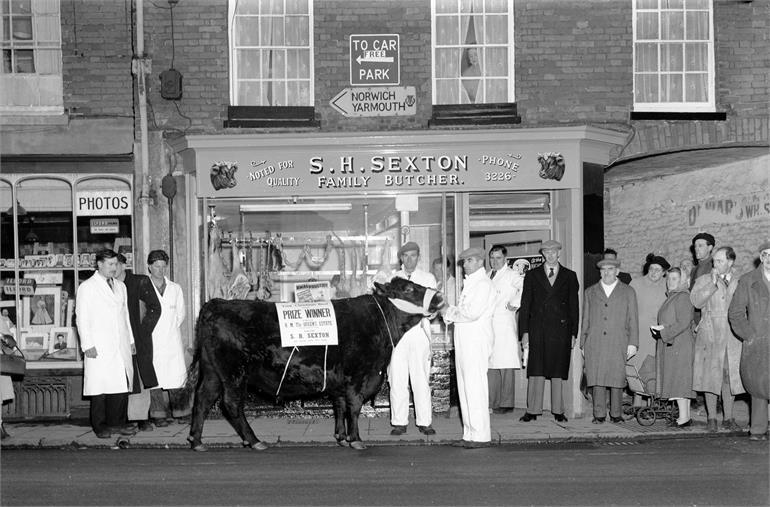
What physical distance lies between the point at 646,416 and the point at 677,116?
14.0ft

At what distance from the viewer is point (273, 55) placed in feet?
42.5

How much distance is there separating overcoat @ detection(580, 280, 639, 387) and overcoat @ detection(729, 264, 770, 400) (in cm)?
140

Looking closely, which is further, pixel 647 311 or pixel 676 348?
pixel 647 311

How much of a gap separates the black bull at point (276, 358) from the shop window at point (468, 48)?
407cm

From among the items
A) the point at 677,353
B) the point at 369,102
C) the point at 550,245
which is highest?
the point at 369,102

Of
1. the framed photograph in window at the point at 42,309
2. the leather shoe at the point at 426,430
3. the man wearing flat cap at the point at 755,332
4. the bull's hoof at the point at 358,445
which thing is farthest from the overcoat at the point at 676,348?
the framed photograph in window at the point at 42,309

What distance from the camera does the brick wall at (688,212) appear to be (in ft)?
46.2

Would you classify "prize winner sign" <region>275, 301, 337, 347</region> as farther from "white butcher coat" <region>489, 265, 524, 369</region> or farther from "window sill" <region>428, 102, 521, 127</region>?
"window sill" <region>428, 102, 521, 127</region>

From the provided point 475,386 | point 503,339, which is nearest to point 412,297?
point 475,386

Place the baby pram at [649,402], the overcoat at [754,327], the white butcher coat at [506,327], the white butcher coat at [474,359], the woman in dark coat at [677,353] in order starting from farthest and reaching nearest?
1. the white butcher coat at [506,327]
2. the baby pram at [649,402]
3. the woman in dark coat at [677,353]
4. the overcoat at [754,327]
5. the white butcher coat at [474,359]

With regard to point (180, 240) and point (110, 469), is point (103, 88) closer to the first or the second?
point (180, 240)

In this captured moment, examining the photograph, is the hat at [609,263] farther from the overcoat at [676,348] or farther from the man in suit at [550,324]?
the overcoat at [676,348]

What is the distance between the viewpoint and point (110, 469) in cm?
871

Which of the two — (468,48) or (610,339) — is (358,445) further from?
(468,48)
